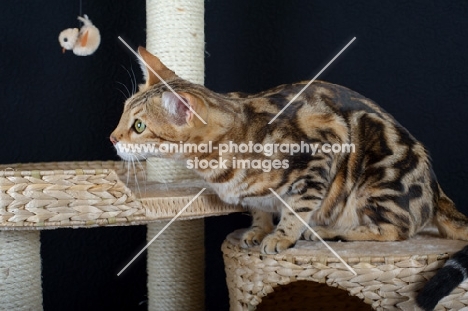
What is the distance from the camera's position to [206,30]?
81.4 inches

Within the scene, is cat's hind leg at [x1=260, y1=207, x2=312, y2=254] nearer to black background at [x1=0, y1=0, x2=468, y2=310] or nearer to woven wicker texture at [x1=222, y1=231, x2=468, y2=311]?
woven wicker texture at [x1=222, y1=231, x2=468, y2=311]

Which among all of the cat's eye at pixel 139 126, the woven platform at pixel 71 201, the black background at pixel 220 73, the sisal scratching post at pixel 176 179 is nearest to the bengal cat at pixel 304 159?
the cat's eye at pixel 139 126

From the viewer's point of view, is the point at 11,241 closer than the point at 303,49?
Yes

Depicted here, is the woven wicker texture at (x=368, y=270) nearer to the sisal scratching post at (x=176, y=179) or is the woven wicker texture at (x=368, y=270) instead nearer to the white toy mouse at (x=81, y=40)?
the sisal scratching post at (x=176, y=179)

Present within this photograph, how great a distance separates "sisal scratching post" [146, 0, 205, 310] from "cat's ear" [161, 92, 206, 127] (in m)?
0.43

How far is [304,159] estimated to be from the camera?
1.32m

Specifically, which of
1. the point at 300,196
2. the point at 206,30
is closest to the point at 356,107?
the point at 300,196

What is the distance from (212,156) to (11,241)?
592mm

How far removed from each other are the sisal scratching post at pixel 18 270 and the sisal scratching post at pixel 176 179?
39cm

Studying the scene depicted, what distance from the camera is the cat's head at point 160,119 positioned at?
3.85ft

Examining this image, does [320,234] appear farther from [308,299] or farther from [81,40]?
[81,40]

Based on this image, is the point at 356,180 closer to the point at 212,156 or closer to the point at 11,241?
the point at 212,156

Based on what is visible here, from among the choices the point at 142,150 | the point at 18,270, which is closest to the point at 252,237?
the point at 142,150

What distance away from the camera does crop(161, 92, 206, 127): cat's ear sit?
116 centimetres
